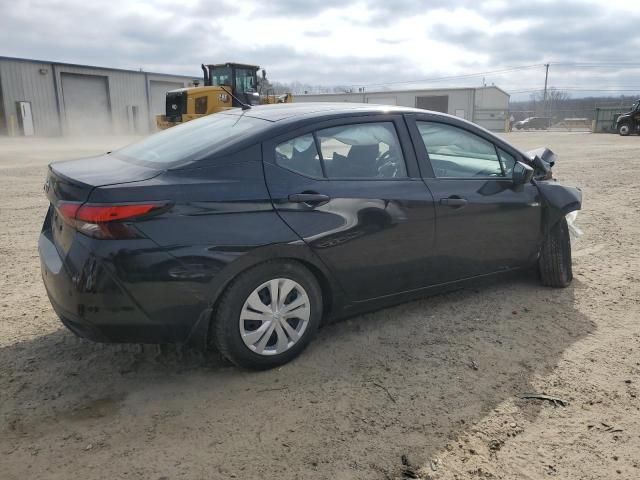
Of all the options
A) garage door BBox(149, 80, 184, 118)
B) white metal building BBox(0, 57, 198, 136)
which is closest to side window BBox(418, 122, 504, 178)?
white metal building BBox(0, 57, 198, 136)

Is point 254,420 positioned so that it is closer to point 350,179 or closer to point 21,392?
point 21,392

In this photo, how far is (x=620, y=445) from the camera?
8.38 ft

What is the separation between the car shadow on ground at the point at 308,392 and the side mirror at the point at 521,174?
3.45 ft

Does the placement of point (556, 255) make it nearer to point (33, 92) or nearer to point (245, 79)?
point (245, 79)

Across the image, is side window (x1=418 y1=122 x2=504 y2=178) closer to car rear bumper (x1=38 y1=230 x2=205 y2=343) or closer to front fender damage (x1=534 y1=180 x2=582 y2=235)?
front fender damage (x1=534 y1=180 x2=582 y2=235)

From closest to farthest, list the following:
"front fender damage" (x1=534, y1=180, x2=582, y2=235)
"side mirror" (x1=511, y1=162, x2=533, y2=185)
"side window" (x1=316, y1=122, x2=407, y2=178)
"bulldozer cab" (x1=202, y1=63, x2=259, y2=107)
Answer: "side window" (x1=316, y1=122, x2=407, y2=178)
"side mirror" (x1=511, y1=162, x2=533, y2=185)
"front fender damage" (x1=534, y1=180, x2=582, y2=235)
"bulldozer cab" (x1=202, y1=63, x2=259, y2=107)

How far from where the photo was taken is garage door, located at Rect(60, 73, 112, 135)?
3462 centimetres

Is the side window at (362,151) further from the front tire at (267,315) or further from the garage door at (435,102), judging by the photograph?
the garage door at (435,102)

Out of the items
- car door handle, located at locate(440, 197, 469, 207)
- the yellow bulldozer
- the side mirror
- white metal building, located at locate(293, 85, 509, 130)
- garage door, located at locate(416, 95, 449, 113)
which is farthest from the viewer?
garage door, located at locate(416, 95, 449, 113)

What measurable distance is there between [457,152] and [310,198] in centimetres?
145

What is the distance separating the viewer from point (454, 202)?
149 inches

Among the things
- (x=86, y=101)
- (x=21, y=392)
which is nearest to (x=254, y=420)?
(x=21, y=392)

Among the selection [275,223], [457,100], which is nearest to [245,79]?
[275,223]

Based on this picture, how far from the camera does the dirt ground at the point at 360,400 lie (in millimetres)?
2432
